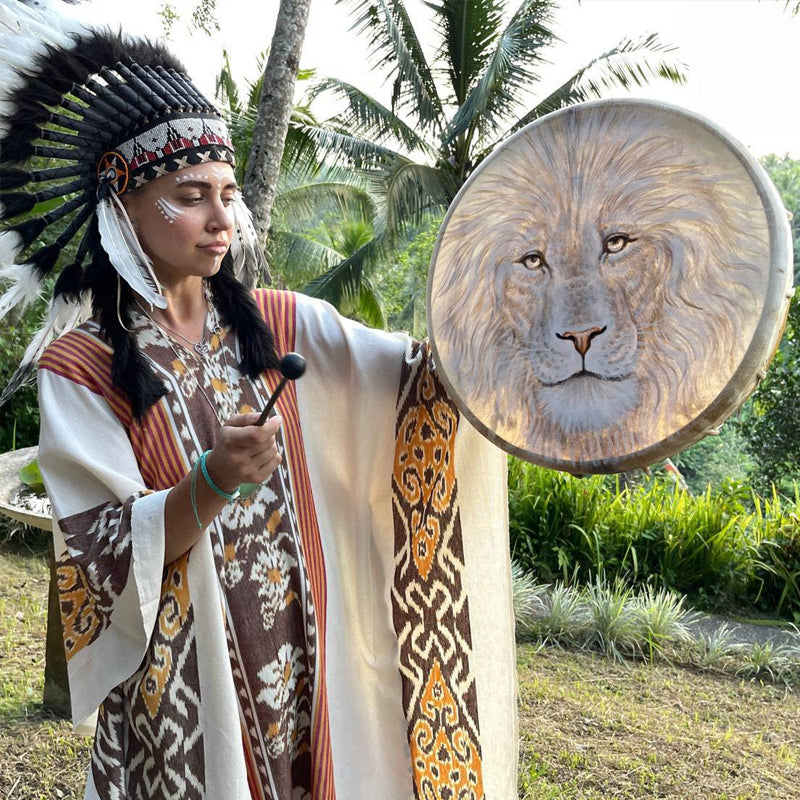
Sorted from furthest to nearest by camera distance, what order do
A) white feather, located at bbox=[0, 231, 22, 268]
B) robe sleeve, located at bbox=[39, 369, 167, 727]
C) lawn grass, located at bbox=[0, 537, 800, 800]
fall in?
lawn grass, located at bbox=[0, 537, 800, 800]
white feather, located at bbox=[0, 231, 22, 268]
robe sleeve, located at bbox=[39, 369, 167, 727]

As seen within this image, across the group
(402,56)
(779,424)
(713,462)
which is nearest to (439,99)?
(402,56)

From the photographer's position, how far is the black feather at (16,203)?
6.33ft

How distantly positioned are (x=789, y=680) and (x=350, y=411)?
3957mm

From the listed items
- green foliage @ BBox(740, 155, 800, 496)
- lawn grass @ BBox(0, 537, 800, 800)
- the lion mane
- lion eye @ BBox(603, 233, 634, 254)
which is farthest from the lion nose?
green foliage @ BBox(740, 155, 800, 496)

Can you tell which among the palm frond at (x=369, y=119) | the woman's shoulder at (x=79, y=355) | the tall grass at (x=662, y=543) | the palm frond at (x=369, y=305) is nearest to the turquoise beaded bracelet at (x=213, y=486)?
the woman's shoulder at (x=79, y=355)

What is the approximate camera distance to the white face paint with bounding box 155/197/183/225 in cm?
174

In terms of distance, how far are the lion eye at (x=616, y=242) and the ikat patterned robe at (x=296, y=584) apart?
51cm

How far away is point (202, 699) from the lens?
164 centimetres

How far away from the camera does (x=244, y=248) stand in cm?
202

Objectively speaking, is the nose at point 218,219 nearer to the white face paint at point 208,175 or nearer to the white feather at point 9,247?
the white face paint at point 208,175

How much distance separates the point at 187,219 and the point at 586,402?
0.80 m

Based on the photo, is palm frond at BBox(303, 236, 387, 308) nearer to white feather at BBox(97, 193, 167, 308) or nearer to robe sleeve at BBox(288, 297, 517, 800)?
robe sleeve at BBox(288, 297, 517, 800)

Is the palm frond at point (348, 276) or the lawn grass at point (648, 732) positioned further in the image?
the palm frond at point (348, 276)

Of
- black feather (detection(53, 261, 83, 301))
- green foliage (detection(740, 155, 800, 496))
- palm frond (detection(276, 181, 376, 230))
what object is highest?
palm frond (detection(276, 181, 376, 230))
